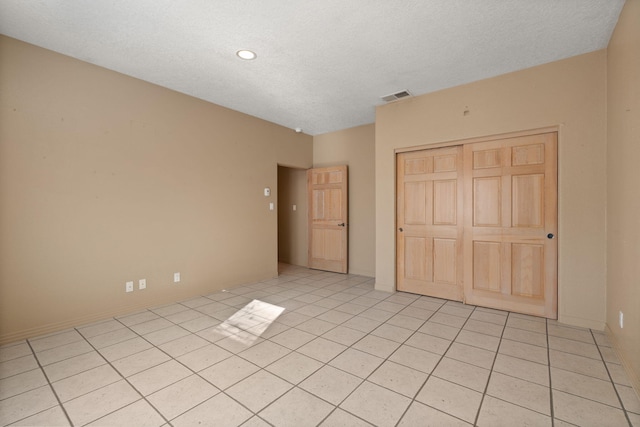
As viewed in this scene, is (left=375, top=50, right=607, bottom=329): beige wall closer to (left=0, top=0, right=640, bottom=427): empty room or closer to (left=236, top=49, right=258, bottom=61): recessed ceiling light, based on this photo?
(left=0, top=0, right=640, bottom=427): empty room

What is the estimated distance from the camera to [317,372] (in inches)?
84.7

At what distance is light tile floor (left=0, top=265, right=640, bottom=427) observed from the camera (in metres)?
1.71

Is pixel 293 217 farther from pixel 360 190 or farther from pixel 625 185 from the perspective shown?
pixel 625 185

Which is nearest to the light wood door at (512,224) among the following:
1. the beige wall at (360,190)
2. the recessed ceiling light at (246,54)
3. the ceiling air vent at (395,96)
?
the ceiling air vent at (395,96)

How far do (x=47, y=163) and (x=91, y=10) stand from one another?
1534mm

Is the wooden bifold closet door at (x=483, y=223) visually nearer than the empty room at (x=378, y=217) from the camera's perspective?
No

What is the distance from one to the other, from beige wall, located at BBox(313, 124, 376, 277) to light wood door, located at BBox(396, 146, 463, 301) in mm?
1015

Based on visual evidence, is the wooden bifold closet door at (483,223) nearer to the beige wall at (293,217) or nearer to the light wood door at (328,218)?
the light wood door at (328,218)

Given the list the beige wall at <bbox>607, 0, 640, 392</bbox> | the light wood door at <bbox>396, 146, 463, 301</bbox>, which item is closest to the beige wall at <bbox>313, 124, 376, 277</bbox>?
the light wood door at <bbox>396, 146, 463, 301</bbox>

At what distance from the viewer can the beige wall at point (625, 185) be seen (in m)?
2.00

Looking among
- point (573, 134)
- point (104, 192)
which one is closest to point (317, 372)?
point (104, 192)

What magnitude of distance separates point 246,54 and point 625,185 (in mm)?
3565

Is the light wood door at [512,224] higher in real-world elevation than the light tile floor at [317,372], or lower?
higher

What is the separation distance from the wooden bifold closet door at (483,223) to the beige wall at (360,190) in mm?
1024
